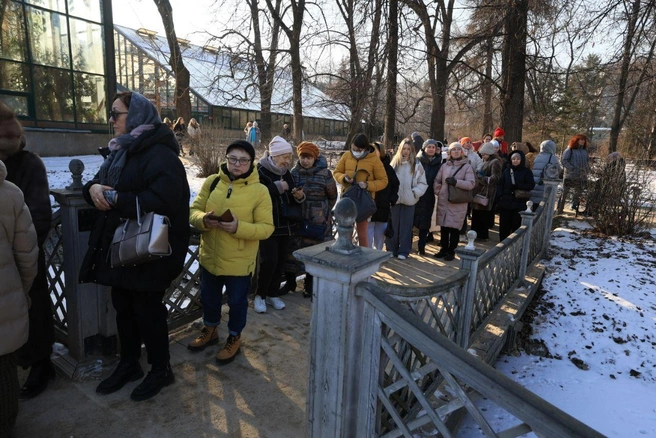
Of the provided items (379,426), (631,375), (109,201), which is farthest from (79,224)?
(631,375)

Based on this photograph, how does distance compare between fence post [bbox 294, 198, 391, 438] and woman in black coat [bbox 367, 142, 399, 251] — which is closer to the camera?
fence post [bbox 294, 198, 391, 438]

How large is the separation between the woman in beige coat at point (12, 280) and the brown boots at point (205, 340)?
1190mm

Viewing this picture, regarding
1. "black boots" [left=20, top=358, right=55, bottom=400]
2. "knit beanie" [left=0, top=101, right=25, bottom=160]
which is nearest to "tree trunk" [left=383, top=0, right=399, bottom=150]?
"knit beanie" [left=0, top=101, right=25, bottom=160]

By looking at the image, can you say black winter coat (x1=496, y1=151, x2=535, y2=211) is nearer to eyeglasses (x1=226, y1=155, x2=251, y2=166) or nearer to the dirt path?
the dirt path

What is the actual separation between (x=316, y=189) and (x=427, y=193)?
2.63 m

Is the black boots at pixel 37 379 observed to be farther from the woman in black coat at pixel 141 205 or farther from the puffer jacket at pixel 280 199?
the puffer jacket at pixel 280 199

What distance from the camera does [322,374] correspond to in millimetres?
1855

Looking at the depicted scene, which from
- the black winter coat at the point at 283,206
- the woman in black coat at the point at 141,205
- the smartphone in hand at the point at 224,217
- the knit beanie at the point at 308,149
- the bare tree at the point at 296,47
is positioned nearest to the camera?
the woman in black coat at the point at 141,205

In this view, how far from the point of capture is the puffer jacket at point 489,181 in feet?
22.9

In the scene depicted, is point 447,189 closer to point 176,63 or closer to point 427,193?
point 427,193

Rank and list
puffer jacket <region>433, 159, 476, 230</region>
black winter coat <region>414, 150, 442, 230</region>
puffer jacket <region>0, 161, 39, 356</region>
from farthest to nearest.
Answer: black winter coat <region>414, 150, 442, 230</region>, puffer jacket <region>433, 159, 476, 230</region>, puffer jacket <region>0, 161, 39, 356</region>

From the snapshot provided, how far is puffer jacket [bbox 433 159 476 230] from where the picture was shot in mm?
5918

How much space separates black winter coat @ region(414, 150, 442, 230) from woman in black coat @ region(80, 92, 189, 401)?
14.5 ft

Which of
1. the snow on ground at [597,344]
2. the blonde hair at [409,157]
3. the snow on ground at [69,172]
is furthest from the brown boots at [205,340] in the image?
the snow on ground at [69,172]
